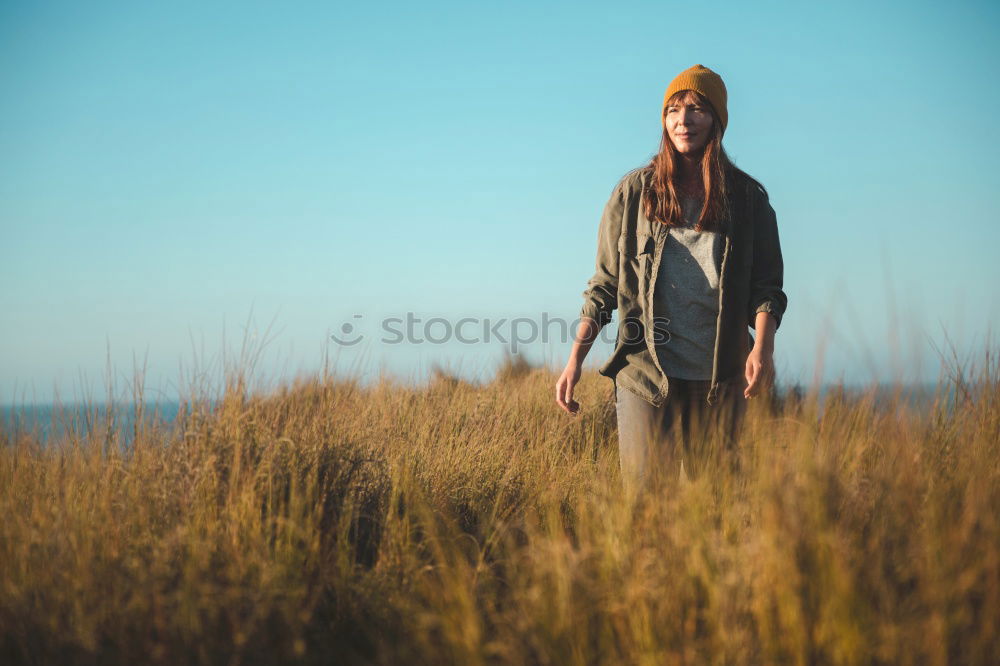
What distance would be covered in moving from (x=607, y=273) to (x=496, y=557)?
1336mm

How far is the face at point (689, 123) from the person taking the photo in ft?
9.37

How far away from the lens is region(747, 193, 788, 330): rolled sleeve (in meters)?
2.83

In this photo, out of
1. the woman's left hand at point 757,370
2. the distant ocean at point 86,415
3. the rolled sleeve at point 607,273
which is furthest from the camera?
the distant ocean at point 86,415

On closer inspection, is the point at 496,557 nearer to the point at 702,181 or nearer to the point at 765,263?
the point at 765,263

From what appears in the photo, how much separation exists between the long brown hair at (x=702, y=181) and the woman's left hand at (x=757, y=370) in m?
0.53

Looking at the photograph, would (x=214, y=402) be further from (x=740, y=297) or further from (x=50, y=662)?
(x=740, y=297)

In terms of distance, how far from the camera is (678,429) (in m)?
2.70

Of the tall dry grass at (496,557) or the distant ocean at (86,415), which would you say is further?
the distant ocean at (86,415)

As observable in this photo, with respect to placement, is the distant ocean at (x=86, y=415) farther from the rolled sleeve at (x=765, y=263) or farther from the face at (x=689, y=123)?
the face at (x=689, y=123)

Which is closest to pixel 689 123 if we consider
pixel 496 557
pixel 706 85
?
pixel 706 85

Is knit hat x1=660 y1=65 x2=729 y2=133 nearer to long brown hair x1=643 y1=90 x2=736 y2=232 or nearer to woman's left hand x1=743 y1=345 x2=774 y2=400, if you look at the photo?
long brown hair x1=643 y1=90 x2=736 y2=232

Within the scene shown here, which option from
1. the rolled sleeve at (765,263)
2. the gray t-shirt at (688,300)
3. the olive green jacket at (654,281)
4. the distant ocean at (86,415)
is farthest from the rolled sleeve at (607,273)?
the distant ocean at (86,415)

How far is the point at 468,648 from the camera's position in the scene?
6.12 ft

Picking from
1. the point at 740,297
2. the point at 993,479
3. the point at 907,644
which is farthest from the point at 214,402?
the point at 993,479
